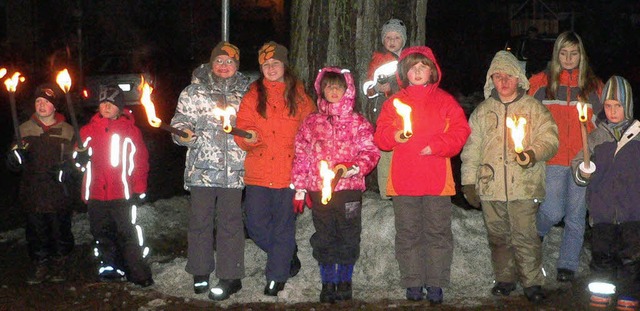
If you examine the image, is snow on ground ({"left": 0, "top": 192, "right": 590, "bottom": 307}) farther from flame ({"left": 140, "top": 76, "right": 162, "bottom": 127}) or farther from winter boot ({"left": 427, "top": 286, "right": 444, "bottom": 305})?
flame ({"left": 140, "top": 76, "right": 162, "bottom": 127})

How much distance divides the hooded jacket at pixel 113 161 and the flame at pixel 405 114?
2.21 metres

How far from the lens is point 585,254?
7.60 m

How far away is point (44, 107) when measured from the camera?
7.56 metres

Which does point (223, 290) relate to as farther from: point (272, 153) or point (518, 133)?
point (518, 133)

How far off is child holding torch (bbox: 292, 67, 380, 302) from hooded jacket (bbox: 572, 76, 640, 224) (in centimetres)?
159

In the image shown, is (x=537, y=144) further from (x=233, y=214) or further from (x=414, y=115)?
(x=233, y=214)

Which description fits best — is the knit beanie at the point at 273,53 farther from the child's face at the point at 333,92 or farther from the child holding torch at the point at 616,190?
the child holding torch at the point at 616,190

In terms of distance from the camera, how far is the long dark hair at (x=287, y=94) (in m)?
6.46

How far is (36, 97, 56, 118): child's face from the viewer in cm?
756

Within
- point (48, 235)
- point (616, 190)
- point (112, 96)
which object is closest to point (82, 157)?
point (112, 96)

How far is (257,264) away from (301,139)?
1451mm

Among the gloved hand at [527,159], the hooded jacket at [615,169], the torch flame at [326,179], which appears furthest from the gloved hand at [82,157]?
the hooded jacket at [615,169]

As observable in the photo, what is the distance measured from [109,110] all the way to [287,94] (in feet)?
4.84

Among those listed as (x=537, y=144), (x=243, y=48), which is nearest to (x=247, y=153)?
(x=537, y=144)
